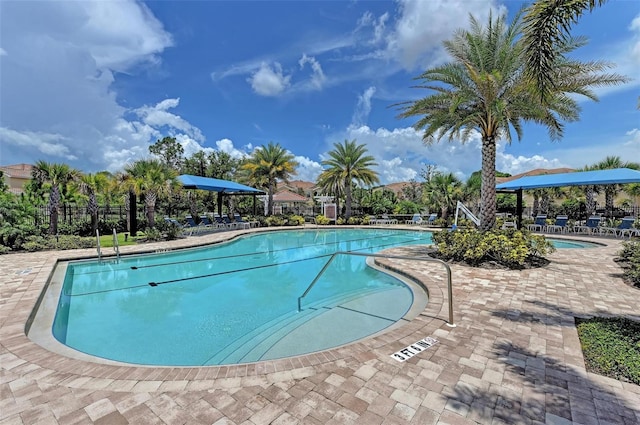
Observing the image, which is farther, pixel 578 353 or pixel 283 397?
pixel 578 353

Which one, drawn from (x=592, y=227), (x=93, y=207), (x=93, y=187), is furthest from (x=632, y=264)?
(x=93, y=207)

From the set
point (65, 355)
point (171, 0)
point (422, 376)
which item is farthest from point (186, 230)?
point (422, 376)

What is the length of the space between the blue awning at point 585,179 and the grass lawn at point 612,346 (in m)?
14.4

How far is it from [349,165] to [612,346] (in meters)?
20.6

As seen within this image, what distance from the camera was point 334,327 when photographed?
506 centimetres

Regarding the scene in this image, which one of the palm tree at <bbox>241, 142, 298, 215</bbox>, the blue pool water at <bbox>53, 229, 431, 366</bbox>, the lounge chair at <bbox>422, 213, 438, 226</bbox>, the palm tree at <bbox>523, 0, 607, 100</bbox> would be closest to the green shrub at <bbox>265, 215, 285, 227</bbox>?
the palm tree at <bbox>241, 142, 298, 215</bbox>

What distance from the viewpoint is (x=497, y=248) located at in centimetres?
839

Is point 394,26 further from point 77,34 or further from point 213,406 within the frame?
point 213,406

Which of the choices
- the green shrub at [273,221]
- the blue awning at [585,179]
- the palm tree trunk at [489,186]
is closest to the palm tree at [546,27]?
the palm tree trunk at [489,186]

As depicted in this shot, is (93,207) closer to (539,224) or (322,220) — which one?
(322,220)

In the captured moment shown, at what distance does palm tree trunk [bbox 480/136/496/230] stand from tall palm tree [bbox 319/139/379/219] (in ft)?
44.4

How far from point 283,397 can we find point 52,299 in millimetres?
6065

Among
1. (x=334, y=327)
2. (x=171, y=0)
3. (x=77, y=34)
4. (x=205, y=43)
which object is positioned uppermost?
(x=205, y=43)

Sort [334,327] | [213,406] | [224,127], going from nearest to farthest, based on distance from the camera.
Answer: [213,406]
[334,327]
[224,127]
